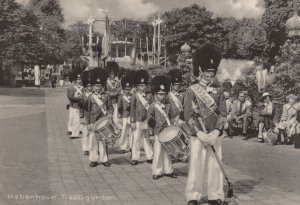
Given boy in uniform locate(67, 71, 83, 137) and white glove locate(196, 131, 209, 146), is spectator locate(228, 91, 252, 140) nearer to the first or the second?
boy in uniform locate(67, 71, 83, 137)

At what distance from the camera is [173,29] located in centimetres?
7531

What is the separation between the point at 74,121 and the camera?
56.1 ft

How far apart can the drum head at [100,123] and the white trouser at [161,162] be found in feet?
4.76

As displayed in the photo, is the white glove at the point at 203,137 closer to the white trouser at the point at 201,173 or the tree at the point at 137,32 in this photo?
the white trouser at the point at 201,173

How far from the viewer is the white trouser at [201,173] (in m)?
7.82

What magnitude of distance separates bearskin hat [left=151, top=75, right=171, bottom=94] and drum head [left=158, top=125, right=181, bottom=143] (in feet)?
3.41

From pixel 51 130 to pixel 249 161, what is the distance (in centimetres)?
852

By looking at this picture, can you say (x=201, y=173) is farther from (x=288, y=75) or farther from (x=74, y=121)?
(x=288, y=75)

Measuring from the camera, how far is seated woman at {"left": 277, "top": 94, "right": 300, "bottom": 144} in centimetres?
1473

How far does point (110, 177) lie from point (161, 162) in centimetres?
101

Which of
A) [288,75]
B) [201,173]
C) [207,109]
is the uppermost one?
[288,75]

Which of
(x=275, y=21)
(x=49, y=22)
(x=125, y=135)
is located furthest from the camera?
(x=49, y=22)

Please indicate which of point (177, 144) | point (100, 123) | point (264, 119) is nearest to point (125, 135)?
point (100, 123)

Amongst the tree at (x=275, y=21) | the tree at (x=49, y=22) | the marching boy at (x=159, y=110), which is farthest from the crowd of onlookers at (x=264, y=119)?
the tree at (x=49, y=22)
